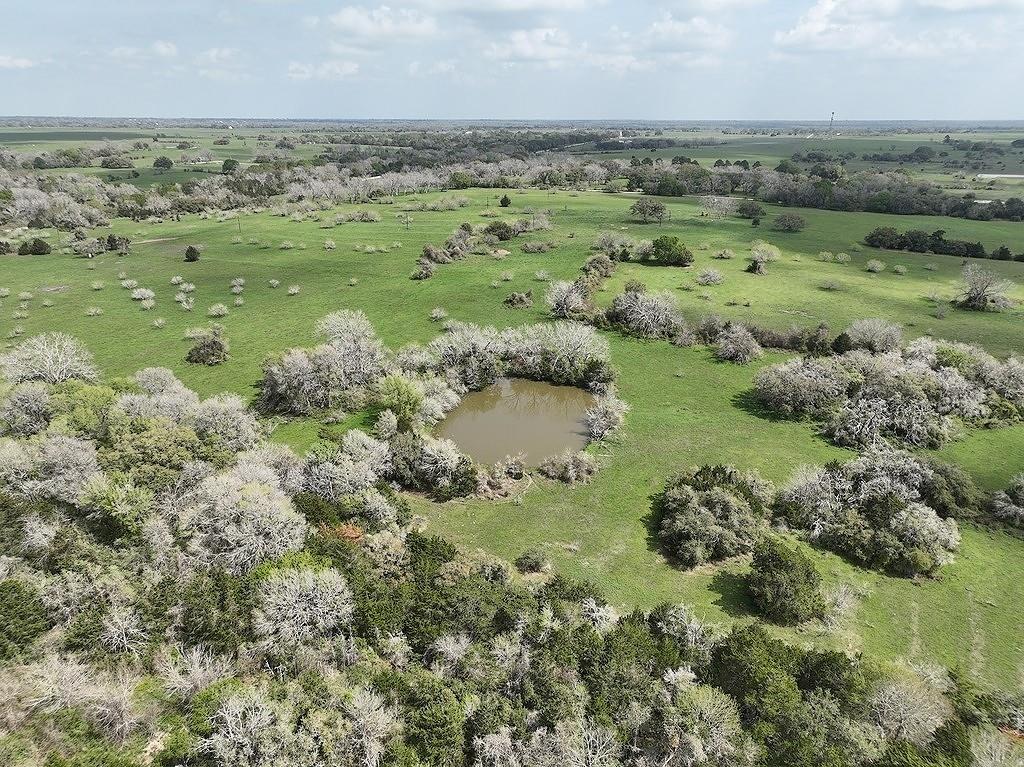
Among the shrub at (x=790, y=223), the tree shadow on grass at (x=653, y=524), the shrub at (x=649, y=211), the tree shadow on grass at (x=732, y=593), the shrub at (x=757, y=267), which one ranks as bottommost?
the tree shadow on grass at (x=732, y=593)

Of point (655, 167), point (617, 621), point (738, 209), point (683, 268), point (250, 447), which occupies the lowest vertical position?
point (617, 621)

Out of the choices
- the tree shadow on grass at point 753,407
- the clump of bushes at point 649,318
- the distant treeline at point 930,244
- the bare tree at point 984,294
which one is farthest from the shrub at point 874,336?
the distant treeline at point 930,244

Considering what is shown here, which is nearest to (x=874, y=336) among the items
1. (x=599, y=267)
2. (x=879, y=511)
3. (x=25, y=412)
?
(x=879, y=511)

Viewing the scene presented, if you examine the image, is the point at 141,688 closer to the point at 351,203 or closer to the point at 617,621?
the point at 617,621

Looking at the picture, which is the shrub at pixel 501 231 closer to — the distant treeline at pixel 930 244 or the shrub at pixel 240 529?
the distant treeline at pixel 930 244

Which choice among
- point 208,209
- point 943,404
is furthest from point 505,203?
point 943,404

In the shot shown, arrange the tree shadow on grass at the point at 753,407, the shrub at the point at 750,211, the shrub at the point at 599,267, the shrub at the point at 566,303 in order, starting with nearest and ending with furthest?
the tree shadow on grass at the point at 753,407 < the shrub at the point at 566,303 < the shrub at the point at 599,267 < the shrub at the point at 750,211

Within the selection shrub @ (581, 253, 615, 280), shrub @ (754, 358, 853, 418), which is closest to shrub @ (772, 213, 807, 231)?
shrub @ (581, 253, 615, 280)
